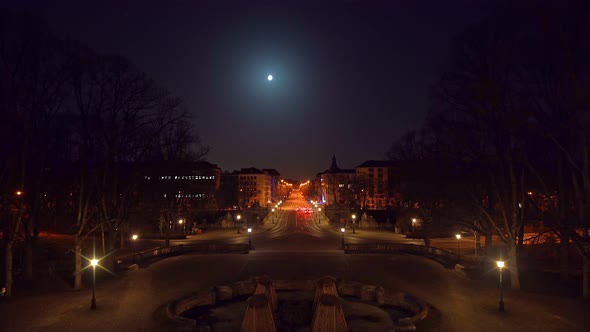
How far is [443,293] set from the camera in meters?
21.5

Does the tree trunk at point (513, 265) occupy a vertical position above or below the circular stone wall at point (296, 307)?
above

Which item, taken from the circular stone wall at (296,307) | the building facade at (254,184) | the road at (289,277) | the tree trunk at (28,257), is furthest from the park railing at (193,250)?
the building facade at (254,184)

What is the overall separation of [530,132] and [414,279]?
36.7 feet

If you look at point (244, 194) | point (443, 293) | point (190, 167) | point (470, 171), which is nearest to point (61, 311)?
point (443, 293)

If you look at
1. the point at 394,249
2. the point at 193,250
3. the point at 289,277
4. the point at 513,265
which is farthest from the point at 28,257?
the point at 394,249

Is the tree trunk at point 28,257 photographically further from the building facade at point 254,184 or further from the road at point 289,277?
the building facade at point 254,184

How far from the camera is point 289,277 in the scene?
84.0 feet

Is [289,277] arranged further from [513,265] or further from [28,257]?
[28,257]

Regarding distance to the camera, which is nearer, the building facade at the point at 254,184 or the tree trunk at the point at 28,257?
the tree trunk at the point at 28,257

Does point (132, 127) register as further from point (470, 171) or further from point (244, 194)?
point (244, 194)

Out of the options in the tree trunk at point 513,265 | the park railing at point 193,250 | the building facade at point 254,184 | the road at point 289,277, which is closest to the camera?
the road at point 289,277

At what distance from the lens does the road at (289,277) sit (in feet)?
54.0

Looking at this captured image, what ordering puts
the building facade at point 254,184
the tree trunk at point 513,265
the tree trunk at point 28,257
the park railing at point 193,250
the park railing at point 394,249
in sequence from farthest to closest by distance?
the building facade at point 254,184
the park railing at point 394,249
the park railing at point 193,250
the tree trunk at point 28,257
the tree trunk at point 513,265

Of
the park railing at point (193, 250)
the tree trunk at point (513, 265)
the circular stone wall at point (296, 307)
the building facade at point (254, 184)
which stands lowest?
the circular stone wall at point (296, 307)
